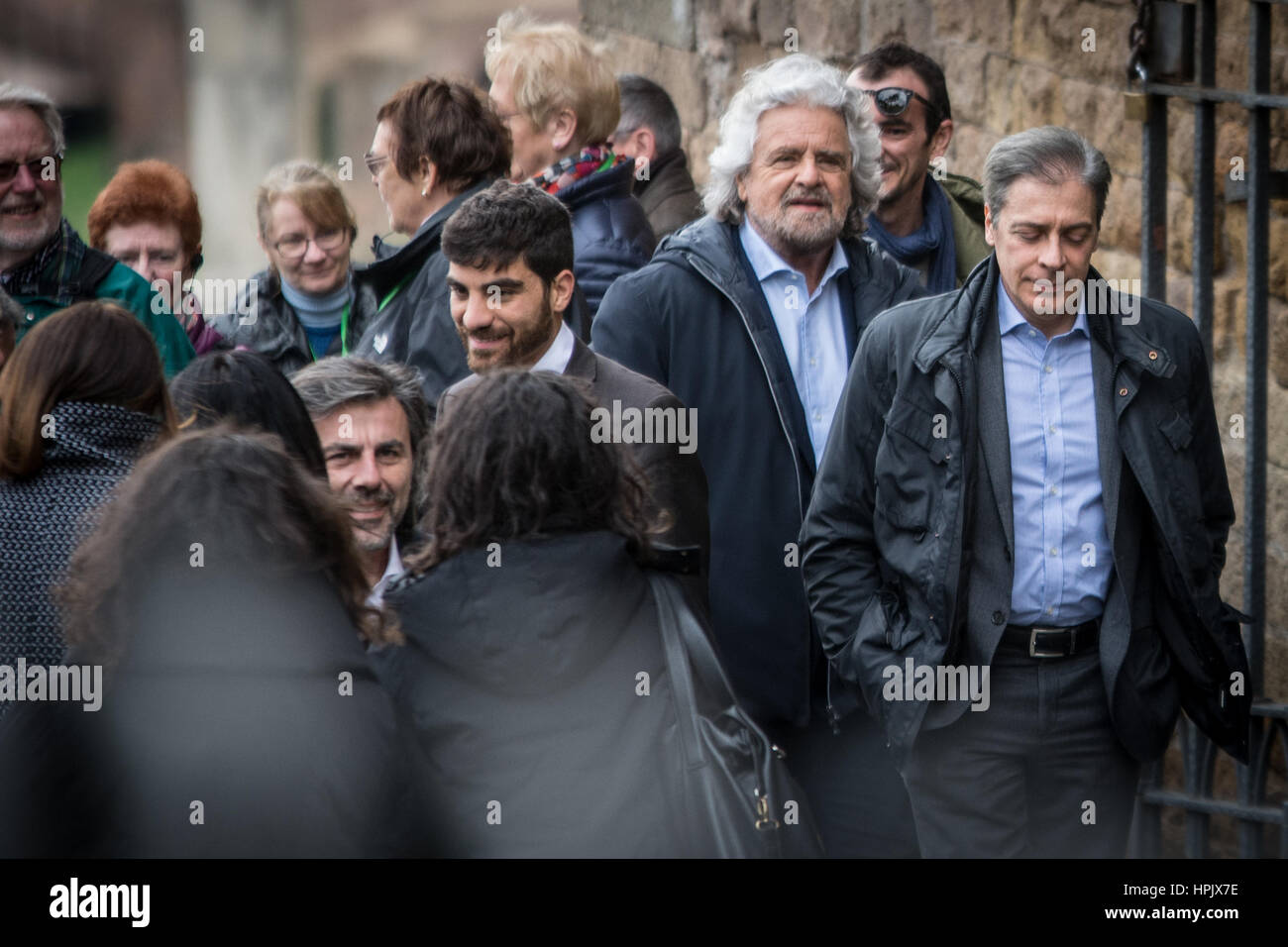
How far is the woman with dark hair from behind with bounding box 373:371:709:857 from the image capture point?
2.84 metres

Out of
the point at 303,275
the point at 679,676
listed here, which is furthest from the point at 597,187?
the point at 679,676

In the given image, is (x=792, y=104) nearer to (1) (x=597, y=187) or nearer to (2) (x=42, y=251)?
(1) (x=597, y=187)

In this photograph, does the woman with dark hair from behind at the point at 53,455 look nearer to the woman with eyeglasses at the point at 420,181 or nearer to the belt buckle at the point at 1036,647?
the woman with eyeglasses at the point at 420,181

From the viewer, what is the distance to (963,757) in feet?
11.8

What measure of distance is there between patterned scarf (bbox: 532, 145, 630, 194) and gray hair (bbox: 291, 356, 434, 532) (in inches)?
39.3

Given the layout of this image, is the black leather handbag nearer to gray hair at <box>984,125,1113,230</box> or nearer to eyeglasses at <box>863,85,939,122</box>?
gray hair at <box>984,125,1113,230</box>

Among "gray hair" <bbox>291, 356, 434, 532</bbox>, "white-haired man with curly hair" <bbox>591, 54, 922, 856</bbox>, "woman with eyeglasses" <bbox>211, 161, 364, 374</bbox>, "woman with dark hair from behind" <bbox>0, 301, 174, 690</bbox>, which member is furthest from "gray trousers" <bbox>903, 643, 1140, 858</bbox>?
"woman with eyeglasses" <bbox>211, 161, 364, 374</bbox>

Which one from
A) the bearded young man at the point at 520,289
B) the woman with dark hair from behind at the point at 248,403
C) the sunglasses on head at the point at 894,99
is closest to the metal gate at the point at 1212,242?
the sunglasses on head at the point at 894,99

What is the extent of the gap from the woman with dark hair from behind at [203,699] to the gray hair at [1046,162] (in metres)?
1.61

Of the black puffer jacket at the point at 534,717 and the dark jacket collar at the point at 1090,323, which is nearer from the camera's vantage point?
the black puffer jacket at the point at 534,717

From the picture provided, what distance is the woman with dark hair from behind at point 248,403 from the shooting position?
130 inches

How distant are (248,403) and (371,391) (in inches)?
21.5
